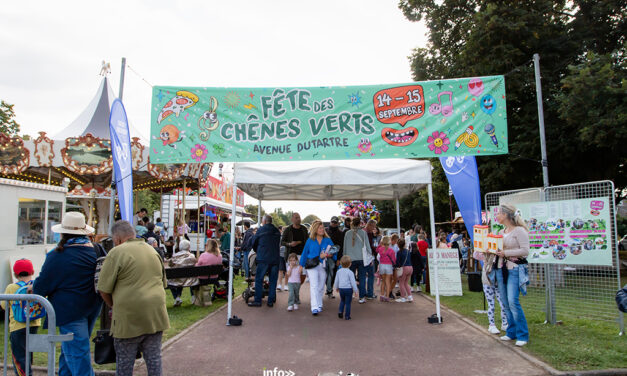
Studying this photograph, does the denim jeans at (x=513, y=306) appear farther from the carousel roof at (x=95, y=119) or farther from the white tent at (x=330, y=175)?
the carousel roof at (x=95, y=119)

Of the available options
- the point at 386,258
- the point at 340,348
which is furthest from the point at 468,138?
the point at 340,348

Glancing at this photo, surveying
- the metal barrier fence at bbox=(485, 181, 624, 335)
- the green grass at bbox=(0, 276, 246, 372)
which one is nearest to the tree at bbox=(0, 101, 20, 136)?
the green grass at bbox=(0, 276, 246, 372)

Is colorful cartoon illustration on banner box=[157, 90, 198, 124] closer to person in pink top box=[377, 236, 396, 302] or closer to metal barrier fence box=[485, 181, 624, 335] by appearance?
person in pink top box=[377, 236, 396, 302]

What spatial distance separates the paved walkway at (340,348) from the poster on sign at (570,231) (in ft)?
6.10

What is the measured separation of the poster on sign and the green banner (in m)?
1.29

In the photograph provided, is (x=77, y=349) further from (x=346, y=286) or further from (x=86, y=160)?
(x=86, y=160)

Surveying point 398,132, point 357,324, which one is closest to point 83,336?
point 357,324

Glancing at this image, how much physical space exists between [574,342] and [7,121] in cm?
3850

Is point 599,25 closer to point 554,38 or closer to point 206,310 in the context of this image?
point 554,38

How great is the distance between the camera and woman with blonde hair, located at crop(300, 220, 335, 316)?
8102 millimetres

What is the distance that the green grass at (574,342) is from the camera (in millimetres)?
4980

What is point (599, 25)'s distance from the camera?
50.0 feet

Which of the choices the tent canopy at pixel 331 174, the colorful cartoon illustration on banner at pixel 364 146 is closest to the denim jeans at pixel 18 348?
the tent canopy at pixel 331 174

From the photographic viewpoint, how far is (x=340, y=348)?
575 cm
